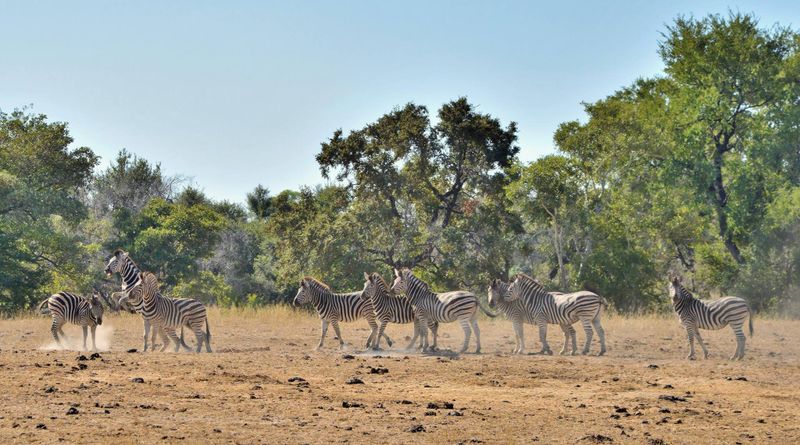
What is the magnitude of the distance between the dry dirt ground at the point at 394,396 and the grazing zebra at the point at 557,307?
82cm

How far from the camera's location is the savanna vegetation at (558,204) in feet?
107

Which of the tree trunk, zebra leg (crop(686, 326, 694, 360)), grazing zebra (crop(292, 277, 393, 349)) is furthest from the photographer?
the tree trunk

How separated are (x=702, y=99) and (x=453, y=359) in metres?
19.3

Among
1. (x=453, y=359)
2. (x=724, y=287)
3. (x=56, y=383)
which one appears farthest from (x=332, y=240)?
(x=56, y=383)

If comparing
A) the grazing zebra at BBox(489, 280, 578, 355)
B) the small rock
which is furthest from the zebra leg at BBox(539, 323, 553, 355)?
the small rock

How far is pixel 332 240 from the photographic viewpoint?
3275 centimetres

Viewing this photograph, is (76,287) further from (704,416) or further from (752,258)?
(704,416)

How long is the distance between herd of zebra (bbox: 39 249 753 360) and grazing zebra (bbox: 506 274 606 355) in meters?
0.02

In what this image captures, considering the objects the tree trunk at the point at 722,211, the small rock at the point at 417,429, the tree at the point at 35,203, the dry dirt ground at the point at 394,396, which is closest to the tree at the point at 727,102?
the tree trunk at the point at 722,211

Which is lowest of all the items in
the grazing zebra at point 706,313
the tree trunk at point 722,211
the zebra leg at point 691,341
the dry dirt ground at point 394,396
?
the dry dirt ground at point 394,396

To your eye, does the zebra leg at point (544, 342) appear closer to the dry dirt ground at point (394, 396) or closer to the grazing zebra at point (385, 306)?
the dry dirt ground at point (394, 396)

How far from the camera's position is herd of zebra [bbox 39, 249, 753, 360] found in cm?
2019

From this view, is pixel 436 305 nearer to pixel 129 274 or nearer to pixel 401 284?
pixel 401 284

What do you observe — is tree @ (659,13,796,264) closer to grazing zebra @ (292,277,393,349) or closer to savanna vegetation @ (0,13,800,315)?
savanna vegetation @ (0,13,800,315)
